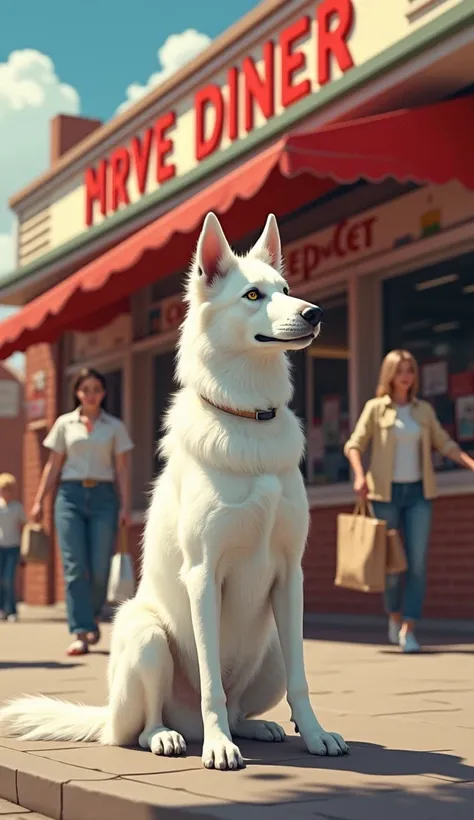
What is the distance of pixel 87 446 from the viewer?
29.1 ft

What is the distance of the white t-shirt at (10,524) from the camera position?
14125 mm

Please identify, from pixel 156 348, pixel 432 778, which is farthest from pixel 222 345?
pixel 156 348

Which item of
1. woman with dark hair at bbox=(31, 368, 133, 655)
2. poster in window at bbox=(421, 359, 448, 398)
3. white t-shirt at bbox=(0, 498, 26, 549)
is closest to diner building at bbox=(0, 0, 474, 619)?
poster in window at bbox=(421, 359, 448, 398)

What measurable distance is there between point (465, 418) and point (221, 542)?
20.7ft

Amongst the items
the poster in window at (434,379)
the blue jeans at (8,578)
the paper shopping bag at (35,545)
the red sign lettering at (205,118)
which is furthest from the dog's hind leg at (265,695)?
the blue jeans at (8,578)

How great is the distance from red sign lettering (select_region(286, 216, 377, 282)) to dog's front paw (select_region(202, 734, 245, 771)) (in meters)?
7.68

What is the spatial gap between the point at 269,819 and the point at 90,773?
0.89m

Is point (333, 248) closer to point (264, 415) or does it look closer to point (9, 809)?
point (264, 415)

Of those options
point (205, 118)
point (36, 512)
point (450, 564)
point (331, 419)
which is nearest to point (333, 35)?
point (205, 118)

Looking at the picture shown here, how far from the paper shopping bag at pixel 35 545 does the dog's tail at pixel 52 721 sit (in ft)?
A: 15.6

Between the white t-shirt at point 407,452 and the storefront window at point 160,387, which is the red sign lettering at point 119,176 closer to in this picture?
the storefront window at point 160,387

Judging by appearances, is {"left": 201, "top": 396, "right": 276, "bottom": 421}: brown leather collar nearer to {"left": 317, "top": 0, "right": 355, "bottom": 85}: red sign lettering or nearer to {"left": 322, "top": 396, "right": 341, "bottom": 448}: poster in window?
{"left": 317, "top": 0, "right": 355, "bottom": 85}: red sign lettering

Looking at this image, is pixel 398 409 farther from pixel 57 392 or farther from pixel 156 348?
pixel 57 392

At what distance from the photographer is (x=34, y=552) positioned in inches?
382
